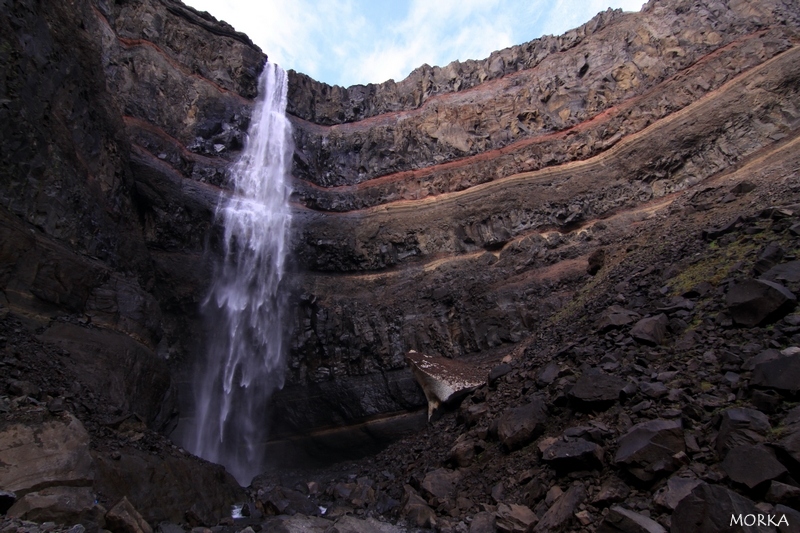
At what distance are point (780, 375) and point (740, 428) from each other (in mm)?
1072

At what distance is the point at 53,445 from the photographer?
6.97m

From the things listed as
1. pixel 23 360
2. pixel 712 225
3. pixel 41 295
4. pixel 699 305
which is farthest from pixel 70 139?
pixel 712 225

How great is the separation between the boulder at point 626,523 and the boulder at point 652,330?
4.05 metres

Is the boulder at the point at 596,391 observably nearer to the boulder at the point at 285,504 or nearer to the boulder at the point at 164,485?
the boulder at the point at 285,504

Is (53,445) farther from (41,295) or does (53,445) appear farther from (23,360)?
(41,295)

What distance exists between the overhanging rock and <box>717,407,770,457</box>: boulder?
885 cm

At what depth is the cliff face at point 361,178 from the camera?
1137 centimetres

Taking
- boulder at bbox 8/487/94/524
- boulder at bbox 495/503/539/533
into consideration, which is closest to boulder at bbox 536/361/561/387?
boulder at bbox 495/503/539/533

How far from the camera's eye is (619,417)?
6898 mm

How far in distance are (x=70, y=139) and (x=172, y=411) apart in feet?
27.2

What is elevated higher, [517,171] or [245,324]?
[517,171]

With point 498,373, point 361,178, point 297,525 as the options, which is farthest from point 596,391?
point 361,178

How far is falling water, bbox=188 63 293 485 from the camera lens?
17.6 meters

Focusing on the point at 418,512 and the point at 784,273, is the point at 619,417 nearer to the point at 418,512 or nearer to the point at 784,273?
the point at 784,273
